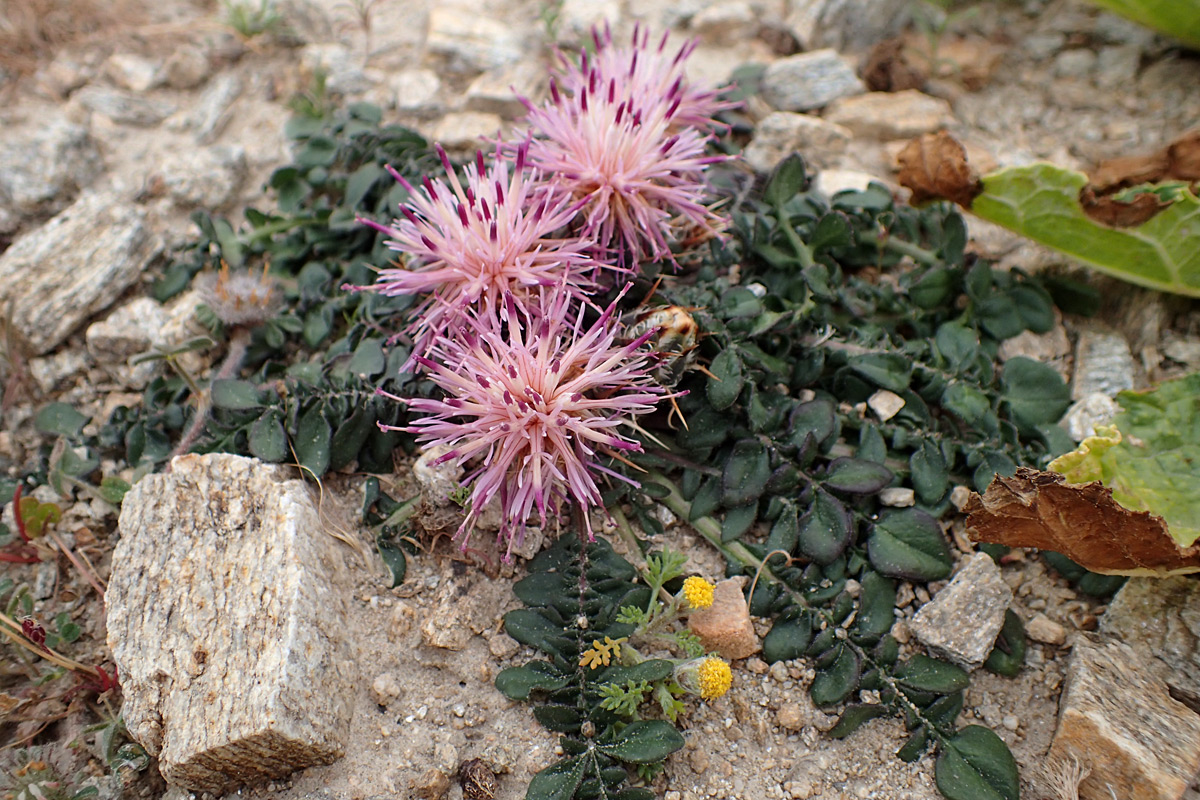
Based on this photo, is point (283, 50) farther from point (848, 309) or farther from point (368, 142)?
point (848, 309)

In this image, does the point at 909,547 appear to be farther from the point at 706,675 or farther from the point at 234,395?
the point at 234,395

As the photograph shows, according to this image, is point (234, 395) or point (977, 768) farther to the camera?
point (234, 395)

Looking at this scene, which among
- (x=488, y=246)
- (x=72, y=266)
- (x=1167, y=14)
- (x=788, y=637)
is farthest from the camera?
(x=1167, y=14)

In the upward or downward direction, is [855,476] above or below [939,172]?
below

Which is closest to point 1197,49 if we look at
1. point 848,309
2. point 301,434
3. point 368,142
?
point 848,309

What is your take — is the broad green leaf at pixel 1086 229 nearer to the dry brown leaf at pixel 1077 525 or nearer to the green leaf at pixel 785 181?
the green leaf at pixel 785 181

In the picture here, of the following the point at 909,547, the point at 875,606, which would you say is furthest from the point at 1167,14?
the point at 875,606

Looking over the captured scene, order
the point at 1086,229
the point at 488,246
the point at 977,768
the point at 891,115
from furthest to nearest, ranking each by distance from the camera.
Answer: the point at 891,115
the point at 1086,229
the point at 488,246
the point at 977,768

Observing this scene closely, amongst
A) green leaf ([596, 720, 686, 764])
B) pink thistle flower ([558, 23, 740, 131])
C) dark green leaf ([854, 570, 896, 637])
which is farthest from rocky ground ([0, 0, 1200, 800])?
pink thistle flower ([558, 23, 740, 131])
